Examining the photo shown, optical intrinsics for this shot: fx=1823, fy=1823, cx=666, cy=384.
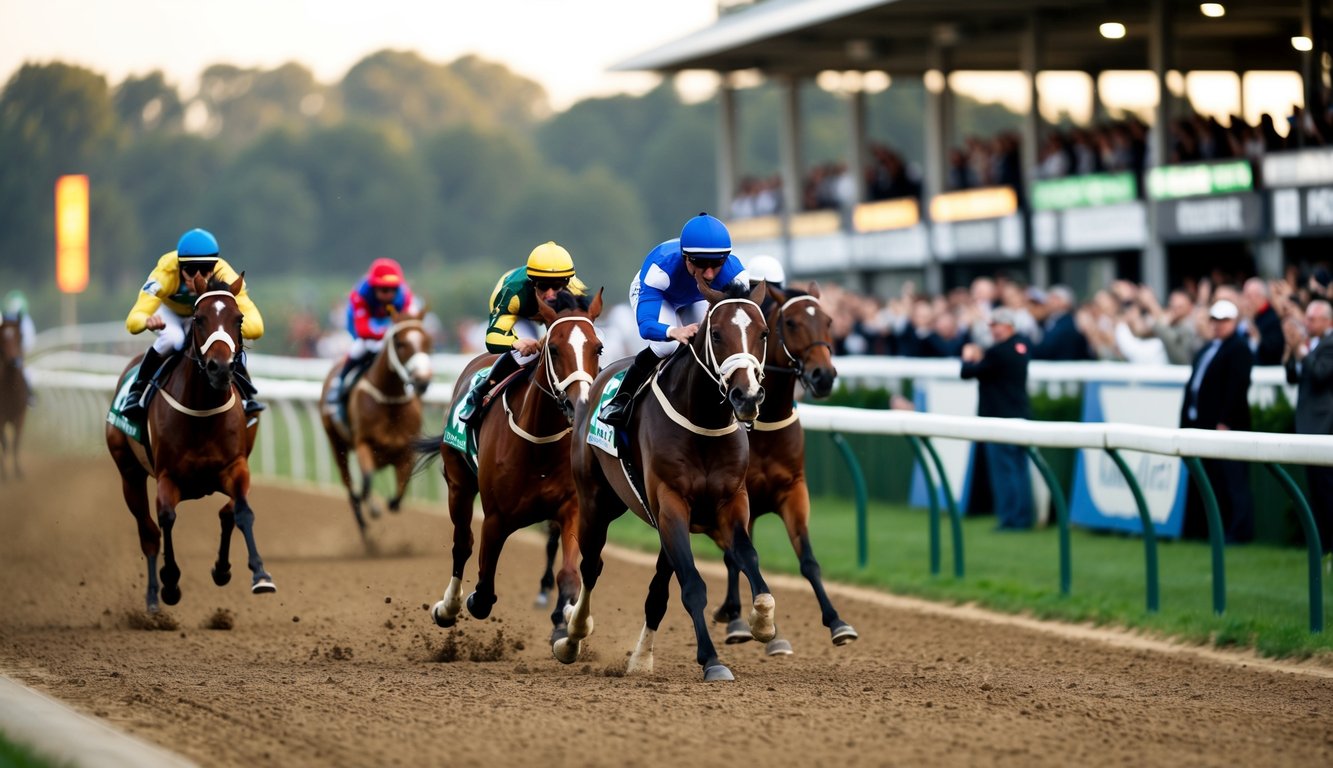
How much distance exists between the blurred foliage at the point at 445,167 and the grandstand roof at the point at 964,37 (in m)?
20.2

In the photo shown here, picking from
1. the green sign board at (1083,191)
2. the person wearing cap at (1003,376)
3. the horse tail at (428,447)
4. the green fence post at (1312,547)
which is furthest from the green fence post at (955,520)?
the green sign board at (1083,191)

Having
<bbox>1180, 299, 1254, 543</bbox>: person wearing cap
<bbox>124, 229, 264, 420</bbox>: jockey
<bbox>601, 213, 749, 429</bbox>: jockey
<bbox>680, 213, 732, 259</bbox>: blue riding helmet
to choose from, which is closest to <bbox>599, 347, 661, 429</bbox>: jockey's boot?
<bbox>601, 213, 749, 429</bbox>: jockey

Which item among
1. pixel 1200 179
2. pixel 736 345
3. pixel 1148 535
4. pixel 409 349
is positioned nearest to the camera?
pixel 736 345

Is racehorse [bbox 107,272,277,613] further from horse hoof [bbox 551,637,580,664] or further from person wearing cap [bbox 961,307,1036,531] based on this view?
person wearing cap [bbox 961,307,1036,531]

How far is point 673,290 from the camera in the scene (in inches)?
264

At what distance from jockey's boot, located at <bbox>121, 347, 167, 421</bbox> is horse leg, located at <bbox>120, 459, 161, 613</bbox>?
42 centimetres

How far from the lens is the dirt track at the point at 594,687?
4789 millimetres

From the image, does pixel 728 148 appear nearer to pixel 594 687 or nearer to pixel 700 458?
pixel 700 458

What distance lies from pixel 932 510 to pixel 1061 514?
1.11 meters

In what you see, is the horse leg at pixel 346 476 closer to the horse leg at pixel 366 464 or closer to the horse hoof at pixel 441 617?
the horse leg at pixel 366 464

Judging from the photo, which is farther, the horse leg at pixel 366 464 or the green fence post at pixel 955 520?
the horse leg at pixel 366 464

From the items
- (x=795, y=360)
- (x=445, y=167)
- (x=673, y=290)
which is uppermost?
(x=445, y=167)

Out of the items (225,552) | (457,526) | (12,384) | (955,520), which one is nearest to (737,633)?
(457,526)

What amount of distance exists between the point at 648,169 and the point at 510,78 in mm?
16179
